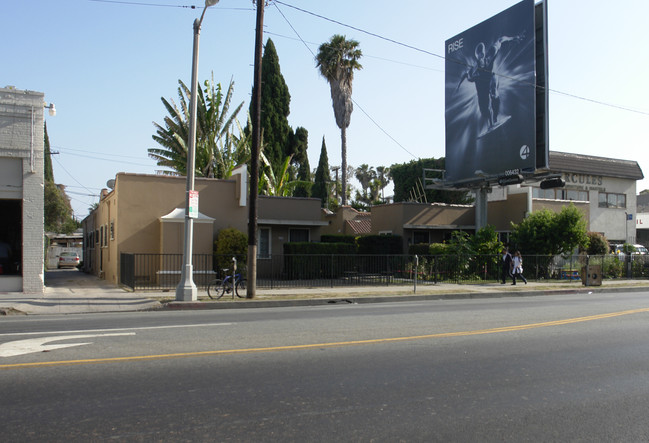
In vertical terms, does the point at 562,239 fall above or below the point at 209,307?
above

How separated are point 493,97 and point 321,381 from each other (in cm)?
2439

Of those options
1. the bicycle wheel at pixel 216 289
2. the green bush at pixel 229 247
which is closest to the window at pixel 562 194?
the green bush at pixel 229 247

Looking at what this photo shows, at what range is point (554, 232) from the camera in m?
26.1

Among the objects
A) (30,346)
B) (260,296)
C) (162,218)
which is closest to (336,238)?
(162,218)

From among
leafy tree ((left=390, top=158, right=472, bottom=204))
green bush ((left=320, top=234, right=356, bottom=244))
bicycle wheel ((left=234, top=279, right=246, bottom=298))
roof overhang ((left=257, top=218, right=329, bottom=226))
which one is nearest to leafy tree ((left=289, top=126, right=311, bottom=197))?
leafy tree ((left=390, top=158, right=472, bottom=204))

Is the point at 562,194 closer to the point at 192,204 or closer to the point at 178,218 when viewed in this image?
the point at 178,218

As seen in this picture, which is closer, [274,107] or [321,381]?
[321,381]

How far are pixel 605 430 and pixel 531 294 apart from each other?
1615cm

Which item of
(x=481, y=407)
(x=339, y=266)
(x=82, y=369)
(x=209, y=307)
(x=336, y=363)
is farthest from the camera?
(x=339, y=266)

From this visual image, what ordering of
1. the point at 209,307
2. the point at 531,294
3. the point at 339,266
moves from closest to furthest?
1. the point at 209,307
2. the point at 531,294
3. the point at 339,266

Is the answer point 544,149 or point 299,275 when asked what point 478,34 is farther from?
point 299,275

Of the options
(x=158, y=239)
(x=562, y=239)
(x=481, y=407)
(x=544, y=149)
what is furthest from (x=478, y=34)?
(x=481, y=407)

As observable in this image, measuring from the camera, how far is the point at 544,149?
25.2m

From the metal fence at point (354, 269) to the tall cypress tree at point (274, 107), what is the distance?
16.1 meters
